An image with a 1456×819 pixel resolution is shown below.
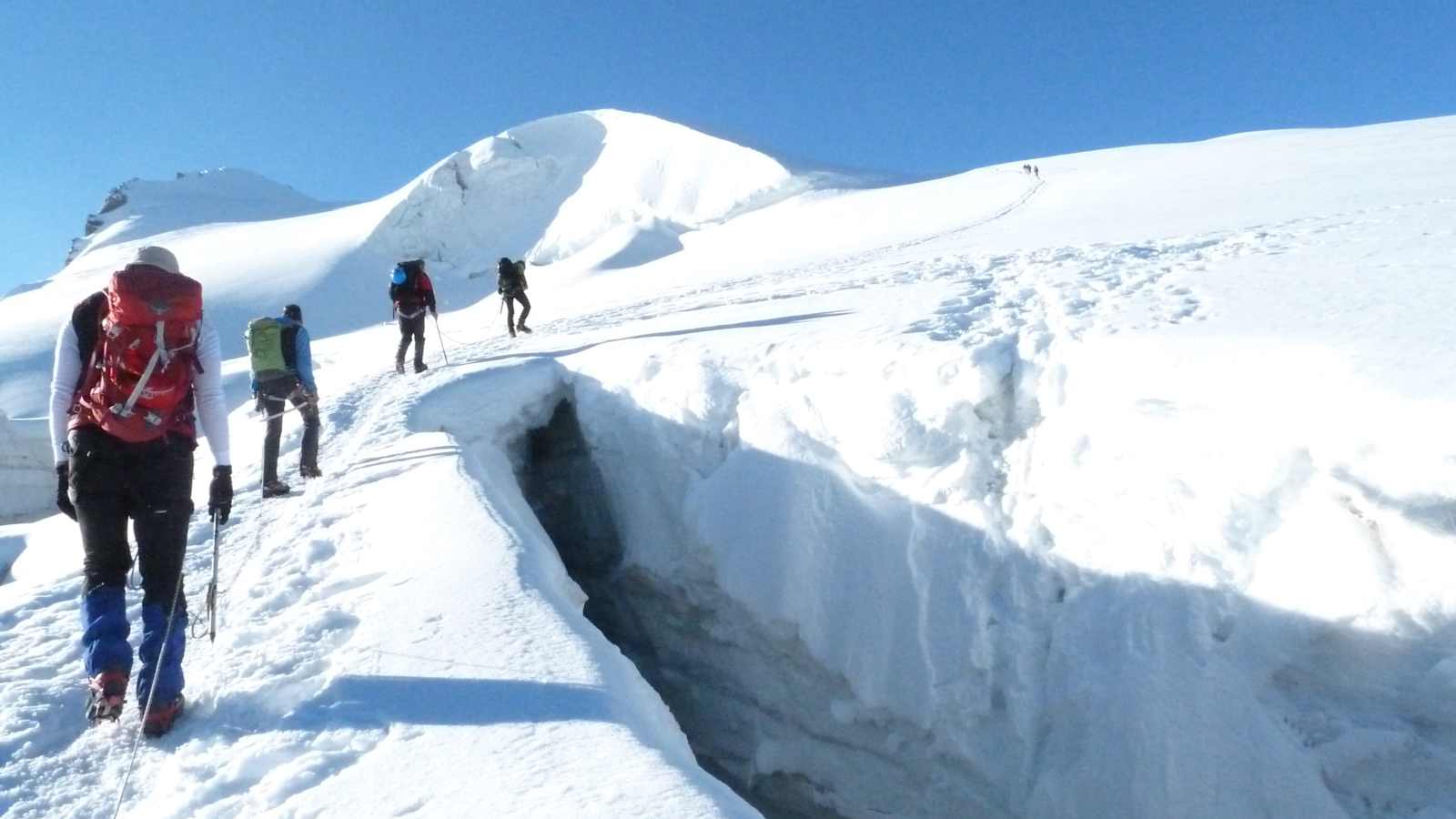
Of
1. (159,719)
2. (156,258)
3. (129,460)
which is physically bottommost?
(159,719)

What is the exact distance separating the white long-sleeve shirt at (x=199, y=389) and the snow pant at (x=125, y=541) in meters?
0.12

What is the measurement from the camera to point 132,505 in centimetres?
310

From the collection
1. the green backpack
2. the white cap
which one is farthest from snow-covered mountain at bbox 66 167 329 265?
the white cap

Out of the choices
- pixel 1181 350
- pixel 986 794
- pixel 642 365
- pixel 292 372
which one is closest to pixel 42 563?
pixel 292 372

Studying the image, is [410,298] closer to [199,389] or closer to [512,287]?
[512,287]

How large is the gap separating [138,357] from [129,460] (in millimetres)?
367

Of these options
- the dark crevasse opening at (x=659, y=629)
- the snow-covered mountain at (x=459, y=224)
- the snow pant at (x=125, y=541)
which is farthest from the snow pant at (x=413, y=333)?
the snow-covered mountain at (x=459, y=224)

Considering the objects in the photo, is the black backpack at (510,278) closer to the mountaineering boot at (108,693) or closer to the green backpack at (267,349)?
the green backpack at (267,349)

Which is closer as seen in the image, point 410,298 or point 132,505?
point 132,505

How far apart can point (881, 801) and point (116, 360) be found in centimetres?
500

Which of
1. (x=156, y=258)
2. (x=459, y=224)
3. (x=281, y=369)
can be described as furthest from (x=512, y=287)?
(x=459, y=224)

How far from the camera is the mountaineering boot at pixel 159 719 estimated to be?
2.95 meters

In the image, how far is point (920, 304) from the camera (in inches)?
300

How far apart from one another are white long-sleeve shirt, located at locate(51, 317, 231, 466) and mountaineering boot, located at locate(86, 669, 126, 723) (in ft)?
2.62
